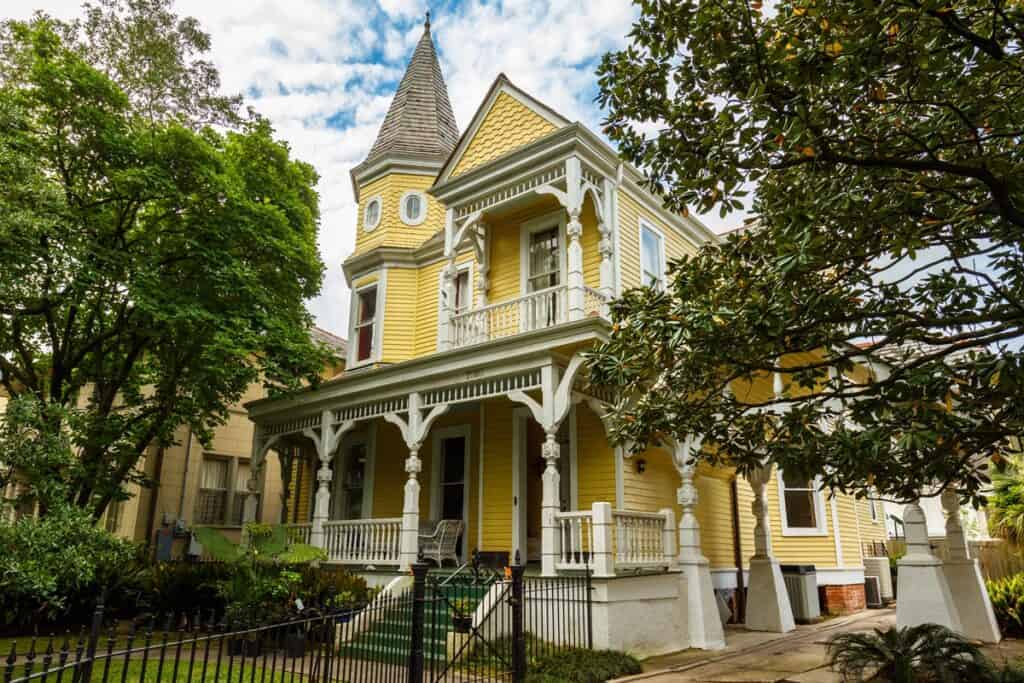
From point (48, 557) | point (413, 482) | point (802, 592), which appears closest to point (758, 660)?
point (802, 592)

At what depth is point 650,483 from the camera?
12.8 metres

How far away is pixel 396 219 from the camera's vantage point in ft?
58.6

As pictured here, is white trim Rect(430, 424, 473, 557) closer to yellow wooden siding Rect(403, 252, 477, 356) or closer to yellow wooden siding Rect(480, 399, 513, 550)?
yellow wooden siding Rect(480, 399, 513, 550)

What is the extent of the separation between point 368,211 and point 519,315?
7.75 metres

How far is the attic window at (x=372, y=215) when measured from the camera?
717 inches

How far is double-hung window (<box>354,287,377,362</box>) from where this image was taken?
1725 centimetres

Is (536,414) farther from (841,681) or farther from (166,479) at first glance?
(166,479)

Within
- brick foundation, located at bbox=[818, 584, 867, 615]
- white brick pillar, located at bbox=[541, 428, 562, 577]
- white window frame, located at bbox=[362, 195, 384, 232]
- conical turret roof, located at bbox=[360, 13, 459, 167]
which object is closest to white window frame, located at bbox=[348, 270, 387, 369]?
white window frame, located at bbox=[362, 195, 384, 232]

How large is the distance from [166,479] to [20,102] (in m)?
11.0

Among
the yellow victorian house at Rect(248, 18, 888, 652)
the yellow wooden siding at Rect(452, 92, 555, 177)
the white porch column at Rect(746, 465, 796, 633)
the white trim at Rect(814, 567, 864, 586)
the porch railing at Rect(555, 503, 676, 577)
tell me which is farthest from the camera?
the white trim at Rect(814, 567, 864, 586)

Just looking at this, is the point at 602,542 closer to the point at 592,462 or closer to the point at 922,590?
the point at 592,462

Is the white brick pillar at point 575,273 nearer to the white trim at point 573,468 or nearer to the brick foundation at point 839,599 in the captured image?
the white trim at point 573,468

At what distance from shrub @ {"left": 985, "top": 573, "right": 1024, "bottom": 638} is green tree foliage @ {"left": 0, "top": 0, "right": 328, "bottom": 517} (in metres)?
13.4

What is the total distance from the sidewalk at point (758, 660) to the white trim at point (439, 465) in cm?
526
